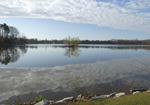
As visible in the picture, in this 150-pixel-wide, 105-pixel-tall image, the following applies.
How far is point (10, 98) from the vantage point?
7.33 meters

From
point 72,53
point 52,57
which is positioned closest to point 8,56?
point 52,57

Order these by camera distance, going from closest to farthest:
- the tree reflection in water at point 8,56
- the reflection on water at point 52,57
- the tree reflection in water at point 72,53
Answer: the reflection on water at point 52,57, the tree reflection in water at point 8,56, the tree reflection in water at point 72,53

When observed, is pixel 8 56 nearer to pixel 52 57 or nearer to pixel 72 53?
pixel 52 57

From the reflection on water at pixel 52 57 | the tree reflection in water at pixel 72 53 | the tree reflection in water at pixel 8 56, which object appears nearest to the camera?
the reflection on water at pixel 52 57

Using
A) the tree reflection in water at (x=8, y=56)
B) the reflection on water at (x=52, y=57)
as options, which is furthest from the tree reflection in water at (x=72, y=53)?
the tree reflection in water at (x=8, y=56)

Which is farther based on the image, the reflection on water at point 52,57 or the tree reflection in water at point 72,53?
the tree reflection in water at point 72,53

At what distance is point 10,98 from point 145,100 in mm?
6878

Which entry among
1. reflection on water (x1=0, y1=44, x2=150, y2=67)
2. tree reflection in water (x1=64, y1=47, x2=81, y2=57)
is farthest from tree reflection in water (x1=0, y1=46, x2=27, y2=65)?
tree reflection in water (x1=64, y1=47, x2=81, y2=57)

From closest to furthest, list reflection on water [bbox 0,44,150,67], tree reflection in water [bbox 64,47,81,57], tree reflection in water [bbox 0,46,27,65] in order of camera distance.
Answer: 1. reflection on water [bbox 0,44,150,67]
2. tree reflection in water [bbox 0,46,27,65]
3. tree reflection in water [bbox 64,47,81,57]

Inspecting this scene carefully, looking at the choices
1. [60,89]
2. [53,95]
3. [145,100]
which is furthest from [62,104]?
[145,100]

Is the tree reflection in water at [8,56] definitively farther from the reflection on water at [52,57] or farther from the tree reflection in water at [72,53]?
the tree reflection in water at [72,53]

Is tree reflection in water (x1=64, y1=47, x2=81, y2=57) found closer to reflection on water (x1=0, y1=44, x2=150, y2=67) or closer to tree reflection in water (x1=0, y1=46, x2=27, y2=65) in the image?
reflection on water (x1=0, y1=44, x2=150, y2=67)

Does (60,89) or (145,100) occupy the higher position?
(145,100)

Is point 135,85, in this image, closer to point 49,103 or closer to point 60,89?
point 60,89
